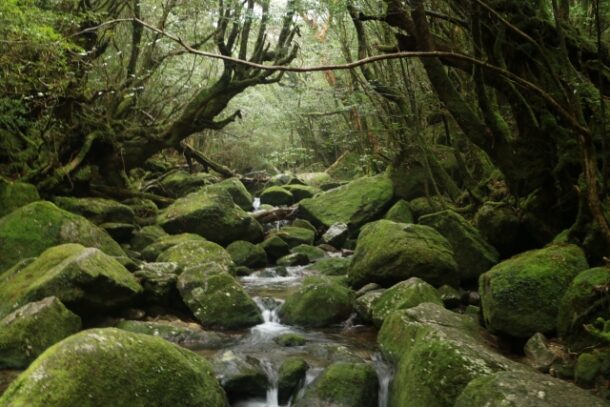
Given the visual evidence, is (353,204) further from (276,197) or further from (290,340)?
(290,340)

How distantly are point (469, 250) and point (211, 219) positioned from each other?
6025mm

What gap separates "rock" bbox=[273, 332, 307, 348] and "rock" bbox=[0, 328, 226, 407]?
220cm

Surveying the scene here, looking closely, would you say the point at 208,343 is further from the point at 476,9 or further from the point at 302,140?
the point at 302,140

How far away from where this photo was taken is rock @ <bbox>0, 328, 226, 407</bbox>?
3684mm

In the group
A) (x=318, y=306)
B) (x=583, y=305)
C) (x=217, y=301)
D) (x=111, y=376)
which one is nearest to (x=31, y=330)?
(x=111, y=376)

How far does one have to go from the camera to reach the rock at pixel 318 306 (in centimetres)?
752

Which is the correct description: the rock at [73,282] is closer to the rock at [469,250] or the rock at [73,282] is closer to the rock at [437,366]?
the rock at [437,366]

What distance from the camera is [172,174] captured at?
57.7 feet

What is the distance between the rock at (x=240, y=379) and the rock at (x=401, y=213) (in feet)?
23.3

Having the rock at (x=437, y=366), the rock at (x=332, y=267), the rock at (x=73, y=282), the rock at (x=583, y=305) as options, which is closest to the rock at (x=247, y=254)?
the rock at (x=332, y=267)

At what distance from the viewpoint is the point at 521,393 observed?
3.33m

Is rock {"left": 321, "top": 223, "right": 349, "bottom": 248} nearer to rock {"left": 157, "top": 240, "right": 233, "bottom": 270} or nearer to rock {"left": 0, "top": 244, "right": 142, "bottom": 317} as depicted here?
rock {"left": 157, "top": 240, "right": 233, "bottom": 270}

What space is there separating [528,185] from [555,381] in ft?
13.1

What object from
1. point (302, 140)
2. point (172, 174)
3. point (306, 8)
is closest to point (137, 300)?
point (306, 8)
